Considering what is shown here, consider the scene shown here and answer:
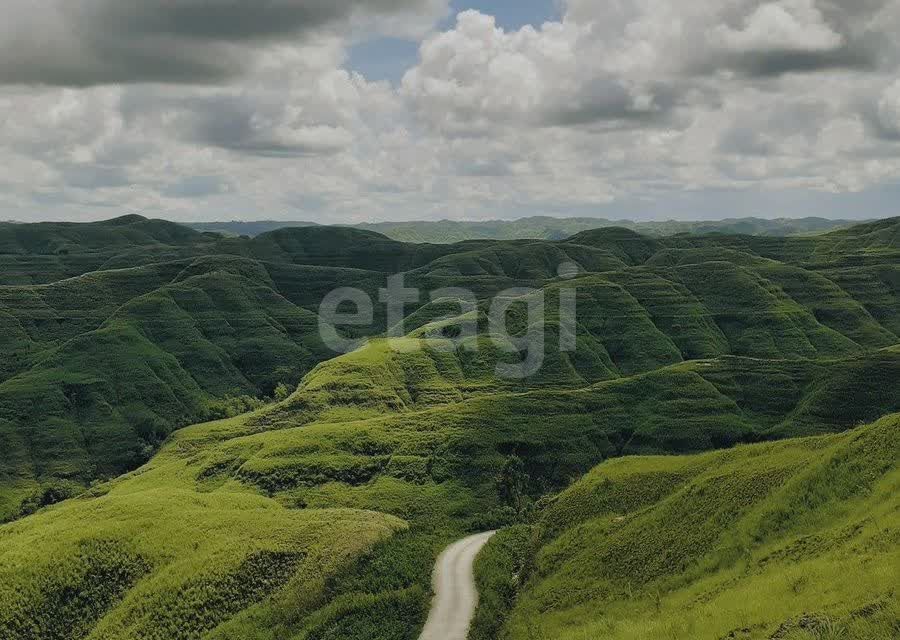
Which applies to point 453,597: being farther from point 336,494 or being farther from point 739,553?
point 336,494

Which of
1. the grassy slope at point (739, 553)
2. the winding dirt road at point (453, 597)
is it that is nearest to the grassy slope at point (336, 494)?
the winding dirt road at point (453, 597)

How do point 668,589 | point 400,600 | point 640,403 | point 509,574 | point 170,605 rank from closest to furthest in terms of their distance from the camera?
point 668,589 → point 400,600 → point 509,574 → point 170,605 → point 640,403

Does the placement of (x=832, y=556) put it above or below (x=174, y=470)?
above

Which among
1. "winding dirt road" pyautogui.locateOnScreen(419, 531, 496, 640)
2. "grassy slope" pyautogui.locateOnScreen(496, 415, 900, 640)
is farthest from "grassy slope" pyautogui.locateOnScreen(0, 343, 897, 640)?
"grassy slope" pyautogui.locateOnScreen(496, 415, 900, 640)

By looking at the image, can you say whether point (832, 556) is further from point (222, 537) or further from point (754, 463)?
point (222, 537)

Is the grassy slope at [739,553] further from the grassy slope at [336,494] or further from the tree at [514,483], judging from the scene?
the tree at [514,483]

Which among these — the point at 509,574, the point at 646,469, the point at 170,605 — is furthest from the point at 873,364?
the point at 170,605
